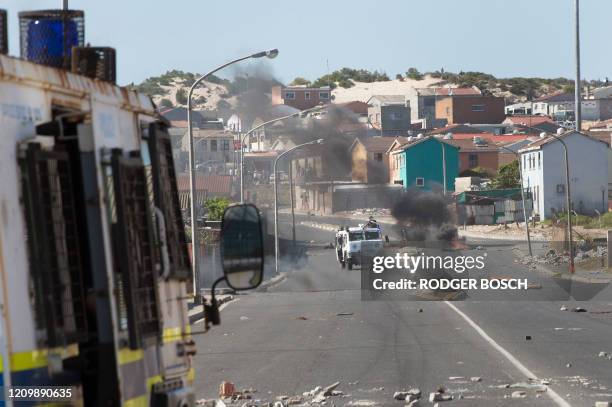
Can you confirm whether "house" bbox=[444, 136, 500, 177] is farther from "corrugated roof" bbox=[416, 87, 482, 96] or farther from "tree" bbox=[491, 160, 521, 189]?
"corrugated roof" bbox=[416, 87, 482, 96]

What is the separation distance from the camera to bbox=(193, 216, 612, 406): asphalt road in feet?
55.1

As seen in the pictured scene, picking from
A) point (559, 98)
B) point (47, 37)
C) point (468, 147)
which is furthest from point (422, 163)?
point (47, 37)

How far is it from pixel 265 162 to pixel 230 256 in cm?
9721

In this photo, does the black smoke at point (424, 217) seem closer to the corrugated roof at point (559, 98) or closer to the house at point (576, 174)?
the house at point (576, 174)

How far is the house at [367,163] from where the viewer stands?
82.2 meters

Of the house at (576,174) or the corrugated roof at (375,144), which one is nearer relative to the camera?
the corrugated roof at (375,144)

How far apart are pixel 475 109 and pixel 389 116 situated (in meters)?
13.9

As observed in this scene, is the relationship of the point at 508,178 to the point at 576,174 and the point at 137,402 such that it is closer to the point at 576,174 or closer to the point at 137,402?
the point at 576,174

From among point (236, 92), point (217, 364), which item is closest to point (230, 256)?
point (217, 364)

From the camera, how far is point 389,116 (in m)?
157

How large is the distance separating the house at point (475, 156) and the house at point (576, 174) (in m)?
22.5

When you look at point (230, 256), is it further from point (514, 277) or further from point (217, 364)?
point (514, 277)

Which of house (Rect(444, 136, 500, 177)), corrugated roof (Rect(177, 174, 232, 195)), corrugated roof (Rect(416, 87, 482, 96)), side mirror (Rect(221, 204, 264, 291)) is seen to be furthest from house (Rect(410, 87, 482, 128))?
side mirror (Rect(221, 204, 264, 291))

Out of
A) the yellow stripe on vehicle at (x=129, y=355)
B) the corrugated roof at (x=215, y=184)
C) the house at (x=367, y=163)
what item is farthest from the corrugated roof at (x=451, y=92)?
the yellow stripe on vehicle at (x=129, y=355)
